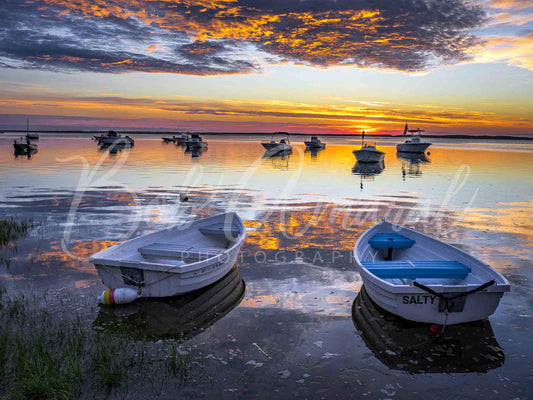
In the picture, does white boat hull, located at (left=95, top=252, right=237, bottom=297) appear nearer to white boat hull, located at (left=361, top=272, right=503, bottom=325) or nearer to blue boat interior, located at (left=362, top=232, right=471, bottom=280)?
blue boat interior, located at (left=362, top=232, right=471, bottom=280)

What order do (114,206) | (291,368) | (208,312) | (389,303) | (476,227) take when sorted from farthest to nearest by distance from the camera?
1. (114,206)
2. (476,227)
3. (208,312)
4. (389,303)
5. (291,368)

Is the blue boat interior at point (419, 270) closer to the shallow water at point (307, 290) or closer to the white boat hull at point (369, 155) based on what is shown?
the shallow water at point (307, 290)

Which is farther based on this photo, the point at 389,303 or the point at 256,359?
the point at 389,303

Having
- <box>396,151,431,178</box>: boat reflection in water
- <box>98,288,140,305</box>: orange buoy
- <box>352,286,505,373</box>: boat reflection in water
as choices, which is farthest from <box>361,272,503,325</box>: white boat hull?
<box>396,151,431,178</box>: boat reflection in water

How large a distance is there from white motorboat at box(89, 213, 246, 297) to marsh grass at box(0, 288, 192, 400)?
1.29 m

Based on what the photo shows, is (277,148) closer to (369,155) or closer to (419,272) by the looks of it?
(369,155)

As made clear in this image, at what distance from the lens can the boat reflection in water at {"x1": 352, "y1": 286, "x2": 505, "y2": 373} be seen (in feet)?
22.9

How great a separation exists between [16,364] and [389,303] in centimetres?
701

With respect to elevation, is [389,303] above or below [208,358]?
above

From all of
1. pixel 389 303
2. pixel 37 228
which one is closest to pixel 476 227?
pixel 389 303

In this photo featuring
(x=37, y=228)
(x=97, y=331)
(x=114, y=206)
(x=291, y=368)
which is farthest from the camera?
(x=114, y=206)

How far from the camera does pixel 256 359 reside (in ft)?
23.2

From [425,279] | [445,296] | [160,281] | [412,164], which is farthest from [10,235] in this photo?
[412,164]

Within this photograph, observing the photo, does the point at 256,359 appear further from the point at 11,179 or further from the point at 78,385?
the point at 11,179
